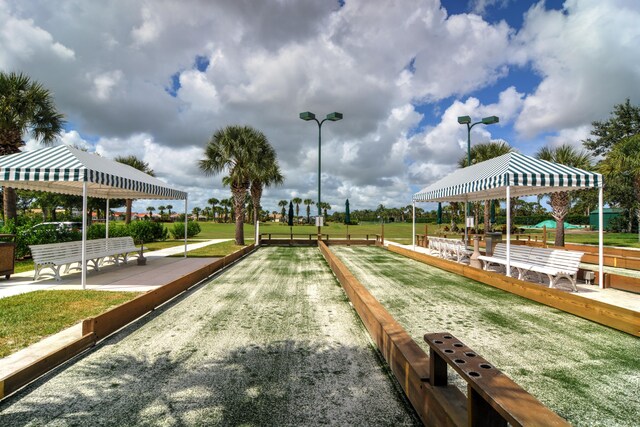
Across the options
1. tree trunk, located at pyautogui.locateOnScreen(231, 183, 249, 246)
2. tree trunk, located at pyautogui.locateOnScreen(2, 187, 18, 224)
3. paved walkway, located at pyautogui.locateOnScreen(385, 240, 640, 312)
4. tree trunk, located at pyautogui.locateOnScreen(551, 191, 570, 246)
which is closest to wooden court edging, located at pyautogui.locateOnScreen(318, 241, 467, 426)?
paved walkway, located at pyautogui.locateOnScreen(385, 240, 640, 312)

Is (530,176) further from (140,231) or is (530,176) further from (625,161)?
(140,231)

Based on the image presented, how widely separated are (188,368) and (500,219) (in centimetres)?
8364

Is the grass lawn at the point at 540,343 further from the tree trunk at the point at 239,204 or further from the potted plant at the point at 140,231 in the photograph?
the potted plant at the point at 140,231

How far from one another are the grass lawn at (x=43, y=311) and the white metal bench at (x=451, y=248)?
1055 centimetres

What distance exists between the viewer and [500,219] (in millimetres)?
75688

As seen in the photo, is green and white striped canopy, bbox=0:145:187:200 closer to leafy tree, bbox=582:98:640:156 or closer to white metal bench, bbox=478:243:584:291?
white metal bench, bbox=478:243:584:291

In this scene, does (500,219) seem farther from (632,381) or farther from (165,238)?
(632,381)

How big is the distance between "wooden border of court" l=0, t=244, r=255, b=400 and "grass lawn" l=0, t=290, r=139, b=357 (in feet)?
2.69

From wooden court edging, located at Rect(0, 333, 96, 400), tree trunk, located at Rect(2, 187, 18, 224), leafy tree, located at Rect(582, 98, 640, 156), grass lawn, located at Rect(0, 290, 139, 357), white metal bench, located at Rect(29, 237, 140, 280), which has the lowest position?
grass lawn, located at Rect(0, 290, 139, 357)

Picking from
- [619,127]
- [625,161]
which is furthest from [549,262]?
[619,127]

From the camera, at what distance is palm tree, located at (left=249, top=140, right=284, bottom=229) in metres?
21.4

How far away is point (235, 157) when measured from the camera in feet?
67.6

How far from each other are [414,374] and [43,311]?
6220 mm

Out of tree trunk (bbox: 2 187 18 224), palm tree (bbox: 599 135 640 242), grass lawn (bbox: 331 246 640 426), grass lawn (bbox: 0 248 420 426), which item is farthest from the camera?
palm tree (bbox: 599 135 640 242)
